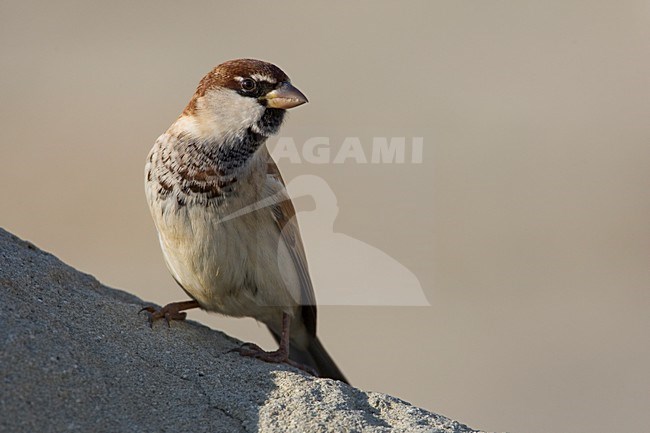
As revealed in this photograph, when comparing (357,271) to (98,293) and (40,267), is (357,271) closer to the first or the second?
(98,293)

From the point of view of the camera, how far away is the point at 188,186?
4.21 metres

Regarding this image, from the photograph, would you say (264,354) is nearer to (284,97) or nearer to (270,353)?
(270,353)

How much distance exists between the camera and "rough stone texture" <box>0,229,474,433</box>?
3109 millimetres

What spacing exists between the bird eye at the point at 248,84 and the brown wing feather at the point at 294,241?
39 cm

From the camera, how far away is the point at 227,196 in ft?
13.8

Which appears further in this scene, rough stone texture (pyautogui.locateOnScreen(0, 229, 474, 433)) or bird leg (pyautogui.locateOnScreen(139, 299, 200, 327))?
bird leg (pyautogui.locateOnScreen(139, 299, 200, 327))

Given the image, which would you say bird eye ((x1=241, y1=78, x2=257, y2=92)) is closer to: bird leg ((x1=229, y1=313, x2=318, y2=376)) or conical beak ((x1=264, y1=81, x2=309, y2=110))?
conical beak ((x1=264, y1=81, x2=309, y2=110))

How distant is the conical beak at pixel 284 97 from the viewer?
4.18 metres

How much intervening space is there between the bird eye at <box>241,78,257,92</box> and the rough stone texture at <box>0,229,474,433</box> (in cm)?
109

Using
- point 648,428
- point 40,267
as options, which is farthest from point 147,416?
point 648,428
